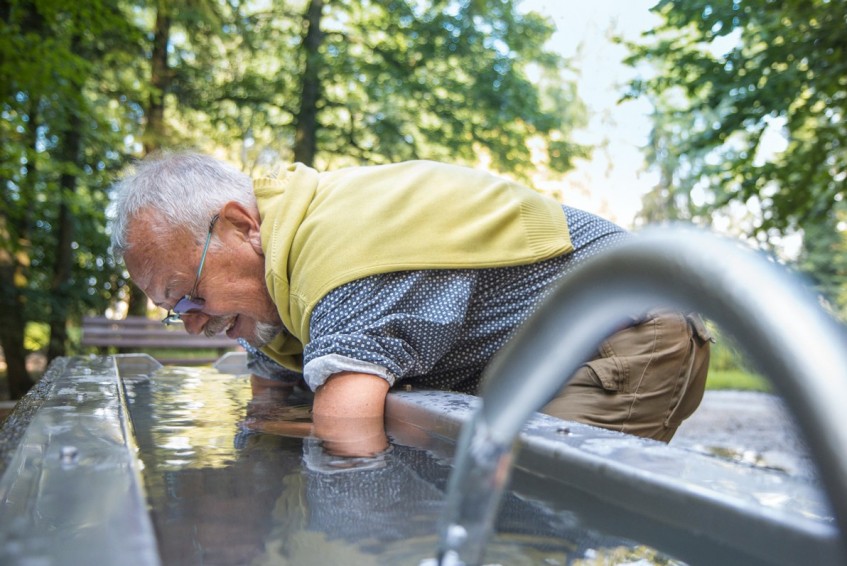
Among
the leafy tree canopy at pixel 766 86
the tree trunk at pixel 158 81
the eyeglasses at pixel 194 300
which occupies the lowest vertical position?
the eyeglasses at pixel 194 300

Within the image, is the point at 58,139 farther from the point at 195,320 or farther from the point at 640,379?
the point at 640,379

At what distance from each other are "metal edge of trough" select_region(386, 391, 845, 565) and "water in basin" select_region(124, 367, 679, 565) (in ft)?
0.18

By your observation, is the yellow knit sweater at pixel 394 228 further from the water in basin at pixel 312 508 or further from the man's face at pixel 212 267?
the water in basin at pixel 312 508

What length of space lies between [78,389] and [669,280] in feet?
6.86

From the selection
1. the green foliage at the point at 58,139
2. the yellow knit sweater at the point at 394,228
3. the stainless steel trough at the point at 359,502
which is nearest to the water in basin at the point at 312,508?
the stainless steel trough at the point at 359,502

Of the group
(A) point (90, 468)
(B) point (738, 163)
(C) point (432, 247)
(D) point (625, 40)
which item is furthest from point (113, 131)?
(A) point (90, 468)

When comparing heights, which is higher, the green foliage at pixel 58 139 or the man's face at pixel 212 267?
the green foliage at pixel 58 139

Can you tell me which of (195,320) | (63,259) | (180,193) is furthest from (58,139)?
(180,193)

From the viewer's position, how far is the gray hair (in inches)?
90.3

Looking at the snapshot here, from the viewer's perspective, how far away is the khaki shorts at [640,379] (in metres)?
2.12

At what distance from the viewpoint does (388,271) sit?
203 centimetres

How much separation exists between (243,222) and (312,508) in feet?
4.33

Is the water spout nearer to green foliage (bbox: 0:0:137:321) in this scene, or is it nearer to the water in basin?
the water in basin

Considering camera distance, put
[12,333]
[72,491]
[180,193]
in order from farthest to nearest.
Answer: [12,333]
[180,193]
[72,491]
